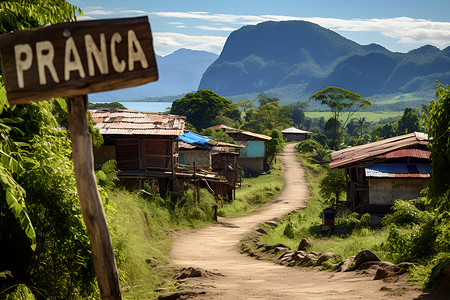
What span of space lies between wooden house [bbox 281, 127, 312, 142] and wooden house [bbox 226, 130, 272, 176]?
33803 millimetres

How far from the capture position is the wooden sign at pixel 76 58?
338 centimetres

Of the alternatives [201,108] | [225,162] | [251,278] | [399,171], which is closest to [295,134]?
[201,108]

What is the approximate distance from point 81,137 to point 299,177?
1772 inches

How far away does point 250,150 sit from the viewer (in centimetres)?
4909

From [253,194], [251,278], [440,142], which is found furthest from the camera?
[253,194]

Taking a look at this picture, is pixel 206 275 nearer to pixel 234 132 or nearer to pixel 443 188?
pixel 443 188

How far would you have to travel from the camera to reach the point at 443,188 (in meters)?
8.02

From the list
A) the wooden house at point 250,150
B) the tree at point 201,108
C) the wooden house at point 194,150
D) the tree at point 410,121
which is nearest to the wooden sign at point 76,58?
the wooden house at point 194,150

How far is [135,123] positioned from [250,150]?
26484 millimetres

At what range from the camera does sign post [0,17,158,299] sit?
3381 mm

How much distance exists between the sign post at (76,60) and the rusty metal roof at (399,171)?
20179 millimetres

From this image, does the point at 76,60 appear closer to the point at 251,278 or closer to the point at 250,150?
the point at 251,278

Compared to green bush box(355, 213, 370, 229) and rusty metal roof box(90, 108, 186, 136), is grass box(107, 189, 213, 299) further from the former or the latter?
green bush box(355, 213, 370, 229)

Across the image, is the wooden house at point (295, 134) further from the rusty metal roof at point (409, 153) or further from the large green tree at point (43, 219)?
the large green tree at point (43, 219)
